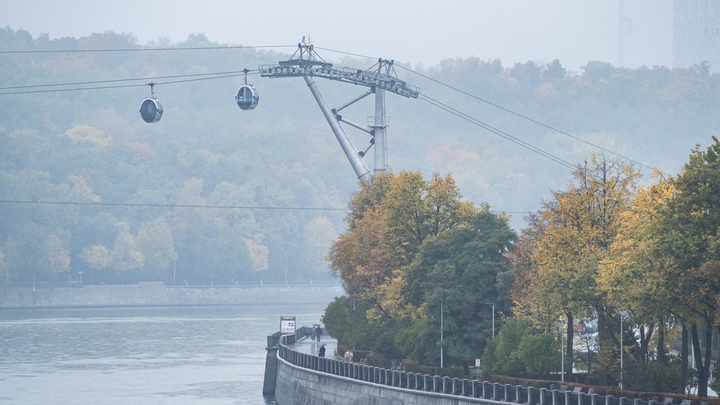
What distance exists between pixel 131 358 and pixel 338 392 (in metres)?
48.7

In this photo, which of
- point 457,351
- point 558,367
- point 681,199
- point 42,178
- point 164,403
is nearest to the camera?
point 681,199

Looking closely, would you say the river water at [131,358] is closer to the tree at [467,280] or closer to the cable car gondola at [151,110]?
the tree at [467,280]

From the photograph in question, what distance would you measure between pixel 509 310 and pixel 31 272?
132 m

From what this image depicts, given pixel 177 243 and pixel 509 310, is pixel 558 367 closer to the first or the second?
pixel 509 310

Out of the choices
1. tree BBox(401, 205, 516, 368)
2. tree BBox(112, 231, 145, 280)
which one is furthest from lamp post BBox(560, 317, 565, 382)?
tree BBox(112, 231, 145, 280)

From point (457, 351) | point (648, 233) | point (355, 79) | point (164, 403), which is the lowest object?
point (164, 403)

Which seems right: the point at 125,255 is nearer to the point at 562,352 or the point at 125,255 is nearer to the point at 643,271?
the point at 562,352

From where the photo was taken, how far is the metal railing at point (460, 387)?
38.3m

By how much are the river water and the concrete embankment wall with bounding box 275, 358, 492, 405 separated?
7522 mm

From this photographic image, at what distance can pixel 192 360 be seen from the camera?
95.7 meters

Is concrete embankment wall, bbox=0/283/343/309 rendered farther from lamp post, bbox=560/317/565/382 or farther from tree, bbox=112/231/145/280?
lamp post, bbox=560/317/565/382

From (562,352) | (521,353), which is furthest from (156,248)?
(562,352)

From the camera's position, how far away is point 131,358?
9762cm

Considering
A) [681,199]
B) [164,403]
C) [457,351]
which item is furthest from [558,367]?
[164,403]
